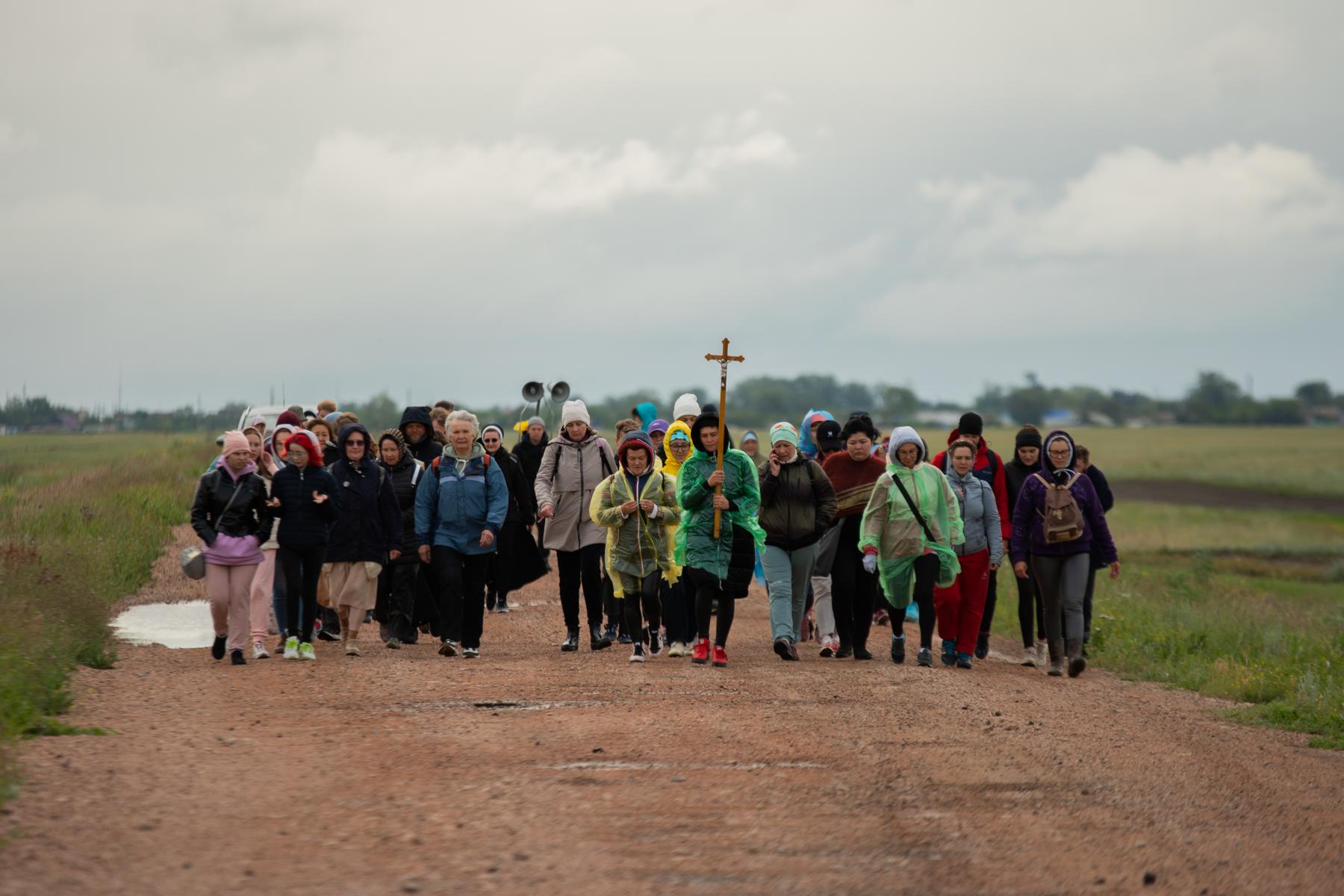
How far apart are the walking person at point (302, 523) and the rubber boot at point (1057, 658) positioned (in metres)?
6.31

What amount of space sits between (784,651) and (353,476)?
3987 mm

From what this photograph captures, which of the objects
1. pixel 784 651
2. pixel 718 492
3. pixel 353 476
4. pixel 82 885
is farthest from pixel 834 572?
pixel 82 885

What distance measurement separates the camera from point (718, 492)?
41.2 ft

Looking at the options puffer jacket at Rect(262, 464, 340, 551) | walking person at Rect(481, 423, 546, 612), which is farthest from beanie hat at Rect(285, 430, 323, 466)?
walking person at Rect(481, 423, 546, 612)

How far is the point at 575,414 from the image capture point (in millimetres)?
13875

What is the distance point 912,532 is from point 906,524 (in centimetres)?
8

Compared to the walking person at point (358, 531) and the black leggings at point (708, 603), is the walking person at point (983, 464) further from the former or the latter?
the walking person at point (358, 531)

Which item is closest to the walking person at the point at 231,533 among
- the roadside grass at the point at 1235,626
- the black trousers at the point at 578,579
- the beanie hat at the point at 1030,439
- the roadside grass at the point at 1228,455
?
the black trousers at the point at 578,579

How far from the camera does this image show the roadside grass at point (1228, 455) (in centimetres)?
7150

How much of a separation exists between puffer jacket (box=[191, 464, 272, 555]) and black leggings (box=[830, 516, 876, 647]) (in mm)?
5033

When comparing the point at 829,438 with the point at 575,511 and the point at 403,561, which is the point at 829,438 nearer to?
the point at 575,511

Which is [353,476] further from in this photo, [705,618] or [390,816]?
[390,816]

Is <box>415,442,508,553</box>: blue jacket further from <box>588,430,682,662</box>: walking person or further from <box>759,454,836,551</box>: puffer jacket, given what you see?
<box>759,454,836,551</box>: puffer jacket

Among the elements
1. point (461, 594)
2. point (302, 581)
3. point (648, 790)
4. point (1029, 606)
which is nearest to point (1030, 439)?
point (1029, 606)
